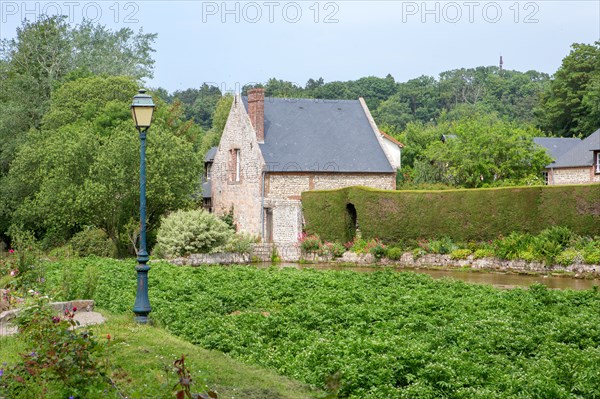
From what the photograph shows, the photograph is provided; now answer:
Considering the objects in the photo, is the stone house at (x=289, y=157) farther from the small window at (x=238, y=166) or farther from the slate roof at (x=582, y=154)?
the slate roof at (x=582, y=154)

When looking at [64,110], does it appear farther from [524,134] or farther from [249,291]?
[249,291]

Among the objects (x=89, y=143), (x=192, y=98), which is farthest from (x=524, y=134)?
(x=192, y=98)

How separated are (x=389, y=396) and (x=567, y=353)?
10.1 ft

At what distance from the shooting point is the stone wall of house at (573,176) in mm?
50938

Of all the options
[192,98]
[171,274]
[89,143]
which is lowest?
[171,274]

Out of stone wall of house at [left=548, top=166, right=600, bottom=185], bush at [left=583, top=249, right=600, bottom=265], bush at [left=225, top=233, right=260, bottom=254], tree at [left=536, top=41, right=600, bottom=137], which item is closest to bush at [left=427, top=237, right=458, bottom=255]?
bush at [left=583, top=249, right=600, bottom=265]

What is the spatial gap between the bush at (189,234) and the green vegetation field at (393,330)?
12.1 metres

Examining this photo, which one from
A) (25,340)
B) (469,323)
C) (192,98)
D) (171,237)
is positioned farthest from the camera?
(192,98)

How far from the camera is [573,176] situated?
52.7 m

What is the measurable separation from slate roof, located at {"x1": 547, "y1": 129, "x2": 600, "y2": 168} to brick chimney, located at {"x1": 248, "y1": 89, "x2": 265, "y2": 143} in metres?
21.3

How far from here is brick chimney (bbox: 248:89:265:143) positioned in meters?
41.8

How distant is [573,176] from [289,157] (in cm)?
2140

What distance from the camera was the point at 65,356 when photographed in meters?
8.84

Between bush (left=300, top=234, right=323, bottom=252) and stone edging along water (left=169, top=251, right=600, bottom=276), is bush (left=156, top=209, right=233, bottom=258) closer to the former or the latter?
stone edging along water (left=169, top=251, right=600, bottom=276)
